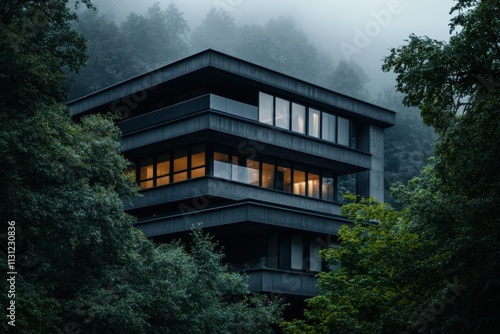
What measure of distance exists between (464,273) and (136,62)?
86.6 metres

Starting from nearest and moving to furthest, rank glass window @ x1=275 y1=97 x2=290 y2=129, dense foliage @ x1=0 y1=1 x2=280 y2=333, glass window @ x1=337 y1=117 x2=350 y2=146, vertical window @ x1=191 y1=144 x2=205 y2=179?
dense foliage @ x1=0 y1=1 x2=280 y2=333, vertical window @ x1=191 y1=144 x2=205 y2=179, glass window @ x1=275 y1=97 x2=290 y2=129, glass window @ x1=337 y1=117 x2=350 y2=146

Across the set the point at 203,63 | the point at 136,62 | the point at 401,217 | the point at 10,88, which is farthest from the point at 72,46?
the point at 136,62

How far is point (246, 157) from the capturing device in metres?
48.6

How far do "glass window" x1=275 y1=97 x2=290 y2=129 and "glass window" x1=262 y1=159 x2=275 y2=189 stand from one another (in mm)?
2454

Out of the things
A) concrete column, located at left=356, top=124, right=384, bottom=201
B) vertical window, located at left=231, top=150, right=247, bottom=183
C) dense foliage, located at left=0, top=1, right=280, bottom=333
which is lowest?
dense foliage, located at left=0, top=1, right=280, bottom=333

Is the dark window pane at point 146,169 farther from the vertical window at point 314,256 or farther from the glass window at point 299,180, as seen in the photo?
the vertical window at point 314,256

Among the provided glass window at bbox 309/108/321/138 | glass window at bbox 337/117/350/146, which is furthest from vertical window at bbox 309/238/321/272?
glass window at bbox 337/117/350/146

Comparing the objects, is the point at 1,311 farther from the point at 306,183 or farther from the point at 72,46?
the point at 306,183

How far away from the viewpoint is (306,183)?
5247 centimetres

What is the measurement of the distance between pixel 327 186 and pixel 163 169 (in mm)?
11487

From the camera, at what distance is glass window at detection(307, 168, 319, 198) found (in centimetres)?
5262

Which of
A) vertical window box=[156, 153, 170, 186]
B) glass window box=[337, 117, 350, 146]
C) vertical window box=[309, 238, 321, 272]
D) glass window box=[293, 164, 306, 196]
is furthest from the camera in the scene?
glass window box=[337, 117, 350, 146]

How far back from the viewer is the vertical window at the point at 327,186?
176 feet

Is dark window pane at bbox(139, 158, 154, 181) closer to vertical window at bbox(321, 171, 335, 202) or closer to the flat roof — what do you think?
the flat roof
